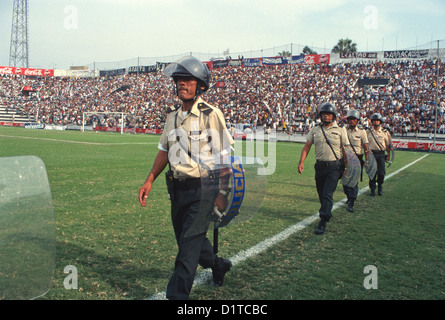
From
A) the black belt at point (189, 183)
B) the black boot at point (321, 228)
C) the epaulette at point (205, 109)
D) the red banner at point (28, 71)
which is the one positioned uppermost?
the red banner at point (28, 71)

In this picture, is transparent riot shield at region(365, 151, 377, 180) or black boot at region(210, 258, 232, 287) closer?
black boot at region(210, 258, 232, 287)

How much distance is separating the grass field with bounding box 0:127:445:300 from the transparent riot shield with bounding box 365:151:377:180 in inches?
23.5

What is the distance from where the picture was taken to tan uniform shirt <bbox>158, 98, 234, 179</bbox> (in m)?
2.88

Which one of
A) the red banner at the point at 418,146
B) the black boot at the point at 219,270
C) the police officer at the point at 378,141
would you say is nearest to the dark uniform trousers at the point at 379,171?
the police officer at the point at 378,141

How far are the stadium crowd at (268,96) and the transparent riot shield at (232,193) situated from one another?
30214 mm

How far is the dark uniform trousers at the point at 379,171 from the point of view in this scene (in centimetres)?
890

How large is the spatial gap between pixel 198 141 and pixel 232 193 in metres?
0.49

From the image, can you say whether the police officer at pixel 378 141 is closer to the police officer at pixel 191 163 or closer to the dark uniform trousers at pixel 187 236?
the police officer at pixel 191 163

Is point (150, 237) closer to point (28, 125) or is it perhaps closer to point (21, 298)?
point (21, 298)

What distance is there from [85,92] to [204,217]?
194 ft

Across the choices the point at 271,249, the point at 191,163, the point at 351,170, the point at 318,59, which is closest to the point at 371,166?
the point at 351,170

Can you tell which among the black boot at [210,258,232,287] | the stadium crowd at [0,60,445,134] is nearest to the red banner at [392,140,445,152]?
the stadium crowd at [0,60,445,134]

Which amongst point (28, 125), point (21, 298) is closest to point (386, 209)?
point (21, 298)

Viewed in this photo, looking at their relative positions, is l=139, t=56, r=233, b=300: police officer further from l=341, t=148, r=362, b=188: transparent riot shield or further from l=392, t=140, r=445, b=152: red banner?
l=392, t=140, r=445, b=152: red banner
